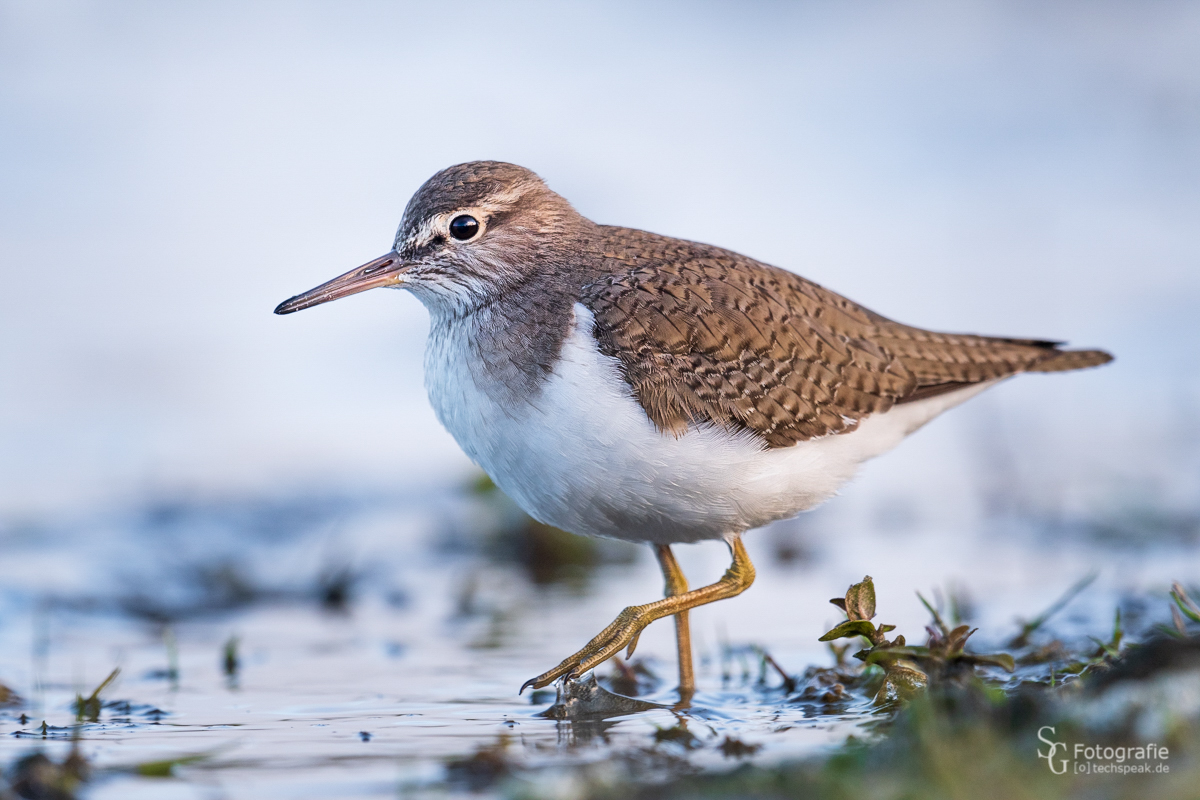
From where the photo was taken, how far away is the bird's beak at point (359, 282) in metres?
6.44

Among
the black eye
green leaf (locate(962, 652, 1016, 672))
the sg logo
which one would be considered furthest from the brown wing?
the sg logo

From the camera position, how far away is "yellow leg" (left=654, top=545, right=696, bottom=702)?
5946 mm

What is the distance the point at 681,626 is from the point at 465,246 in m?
2.24

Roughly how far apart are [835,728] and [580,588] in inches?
143

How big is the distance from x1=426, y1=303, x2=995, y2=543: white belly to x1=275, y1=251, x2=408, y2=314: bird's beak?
47cm

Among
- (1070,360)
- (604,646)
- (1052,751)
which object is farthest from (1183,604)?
(1070,360)

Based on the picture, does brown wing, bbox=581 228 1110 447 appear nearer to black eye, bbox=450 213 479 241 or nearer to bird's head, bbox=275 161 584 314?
bird's head, bbox=275 161 584 314

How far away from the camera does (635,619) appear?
227 inches

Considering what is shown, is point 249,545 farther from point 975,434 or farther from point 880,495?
point 975,434

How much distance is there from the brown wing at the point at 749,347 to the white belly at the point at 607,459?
106mm

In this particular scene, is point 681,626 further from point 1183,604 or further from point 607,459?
point 1183,604

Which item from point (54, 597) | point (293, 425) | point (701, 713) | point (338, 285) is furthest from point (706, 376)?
point (293, 425)

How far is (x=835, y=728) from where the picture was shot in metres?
4.88

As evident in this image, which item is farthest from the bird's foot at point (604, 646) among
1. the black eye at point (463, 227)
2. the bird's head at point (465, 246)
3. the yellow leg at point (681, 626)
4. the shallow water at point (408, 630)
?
the black eye at point (463, 227)
